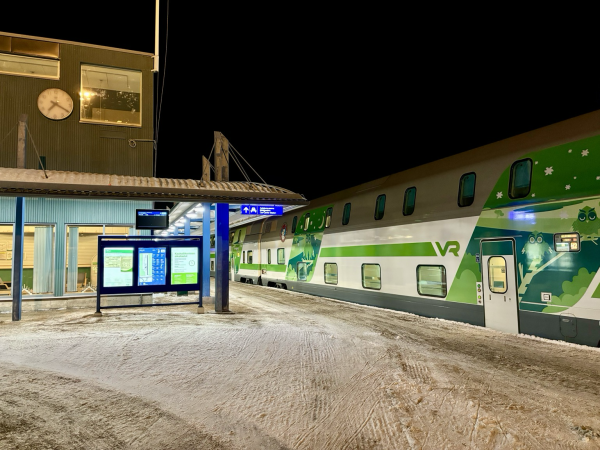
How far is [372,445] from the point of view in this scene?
159 inches

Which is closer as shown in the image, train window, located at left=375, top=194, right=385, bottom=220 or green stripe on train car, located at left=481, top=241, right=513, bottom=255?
green stripe on train car, located at left=481, top=241, right=513, bottom=255

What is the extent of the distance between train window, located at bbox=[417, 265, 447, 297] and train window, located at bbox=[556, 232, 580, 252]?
3001mm

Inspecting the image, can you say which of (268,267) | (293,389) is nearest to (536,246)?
(293,389)

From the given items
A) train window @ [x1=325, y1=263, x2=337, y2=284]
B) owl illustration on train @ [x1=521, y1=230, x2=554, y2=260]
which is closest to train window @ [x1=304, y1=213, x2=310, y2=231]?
train window @ [x1=325, y1=263, x2=337, y2=284]

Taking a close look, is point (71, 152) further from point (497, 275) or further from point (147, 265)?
point (497, 275)

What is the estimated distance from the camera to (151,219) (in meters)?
13.0

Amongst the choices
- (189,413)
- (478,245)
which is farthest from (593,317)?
(189,413)

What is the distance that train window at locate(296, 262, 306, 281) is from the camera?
59.6ft

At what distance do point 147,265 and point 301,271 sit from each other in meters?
7.77

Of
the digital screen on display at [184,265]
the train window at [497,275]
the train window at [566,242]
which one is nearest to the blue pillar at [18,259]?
the digital screen on display at [184,265]

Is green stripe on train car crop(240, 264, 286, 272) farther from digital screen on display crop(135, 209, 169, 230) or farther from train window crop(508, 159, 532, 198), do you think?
train window crop(508, 159, 532, 198)

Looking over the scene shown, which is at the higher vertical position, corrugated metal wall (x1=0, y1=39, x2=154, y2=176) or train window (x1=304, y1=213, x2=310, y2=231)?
corrugated metal wall (x1=0, y1=39, x2=154, y2=176)

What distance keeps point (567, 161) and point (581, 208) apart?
3.13 feet

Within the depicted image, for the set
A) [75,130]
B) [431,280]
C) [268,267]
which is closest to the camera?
[431,280]
